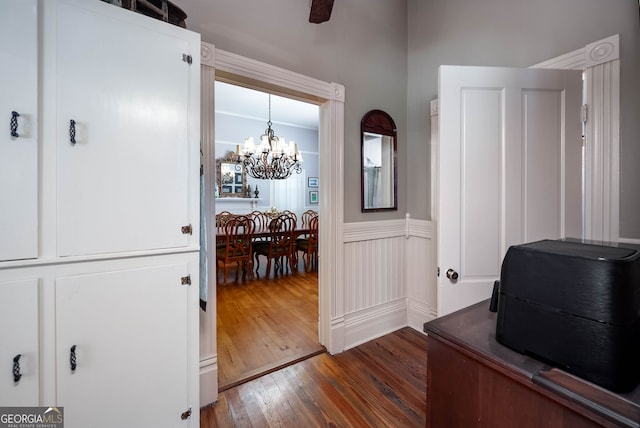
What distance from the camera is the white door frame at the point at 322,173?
5.50 feet

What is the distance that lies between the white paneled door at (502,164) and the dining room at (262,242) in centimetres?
149

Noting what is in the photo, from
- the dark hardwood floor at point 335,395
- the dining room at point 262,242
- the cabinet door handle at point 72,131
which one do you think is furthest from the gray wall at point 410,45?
the dining room at point 262,242

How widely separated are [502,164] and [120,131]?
74.7 inches

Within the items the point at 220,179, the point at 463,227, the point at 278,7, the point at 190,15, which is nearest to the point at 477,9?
the point at 278,7

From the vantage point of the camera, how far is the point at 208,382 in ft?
5.49

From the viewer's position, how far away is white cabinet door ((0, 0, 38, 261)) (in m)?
0.87

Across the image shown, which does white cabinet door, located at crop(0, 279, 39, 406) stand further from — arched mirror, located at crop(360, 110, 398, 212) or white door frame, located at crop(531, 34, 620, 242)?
white door frame, located at crop(531, 34, 620, 242)

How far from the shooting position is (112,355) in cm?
107

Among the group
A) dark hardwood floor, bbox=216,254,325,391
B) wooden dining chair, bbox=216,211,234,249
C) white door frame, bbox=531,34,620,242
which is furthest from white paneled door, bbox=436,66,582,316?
wooden dining chair, bbox=216,211,234,249

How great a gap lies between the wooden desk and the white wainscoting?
1.32 m

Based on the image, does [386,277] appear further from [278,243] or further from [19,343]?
[19,343]

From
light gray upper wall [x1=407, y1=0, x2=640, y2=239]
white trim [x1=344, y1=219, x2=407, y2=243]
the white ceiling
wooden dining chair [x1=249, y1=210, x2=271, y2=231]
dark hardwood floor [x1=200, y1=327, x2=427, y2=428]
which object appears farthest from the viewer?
wooden dining chair [x1=249, y1=210, x2=271, y2=231]

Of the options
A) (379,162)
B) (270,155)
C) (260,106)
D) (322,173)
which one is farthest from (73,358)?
(260,106)

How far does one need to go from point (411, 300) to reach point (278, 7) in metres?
2.72
